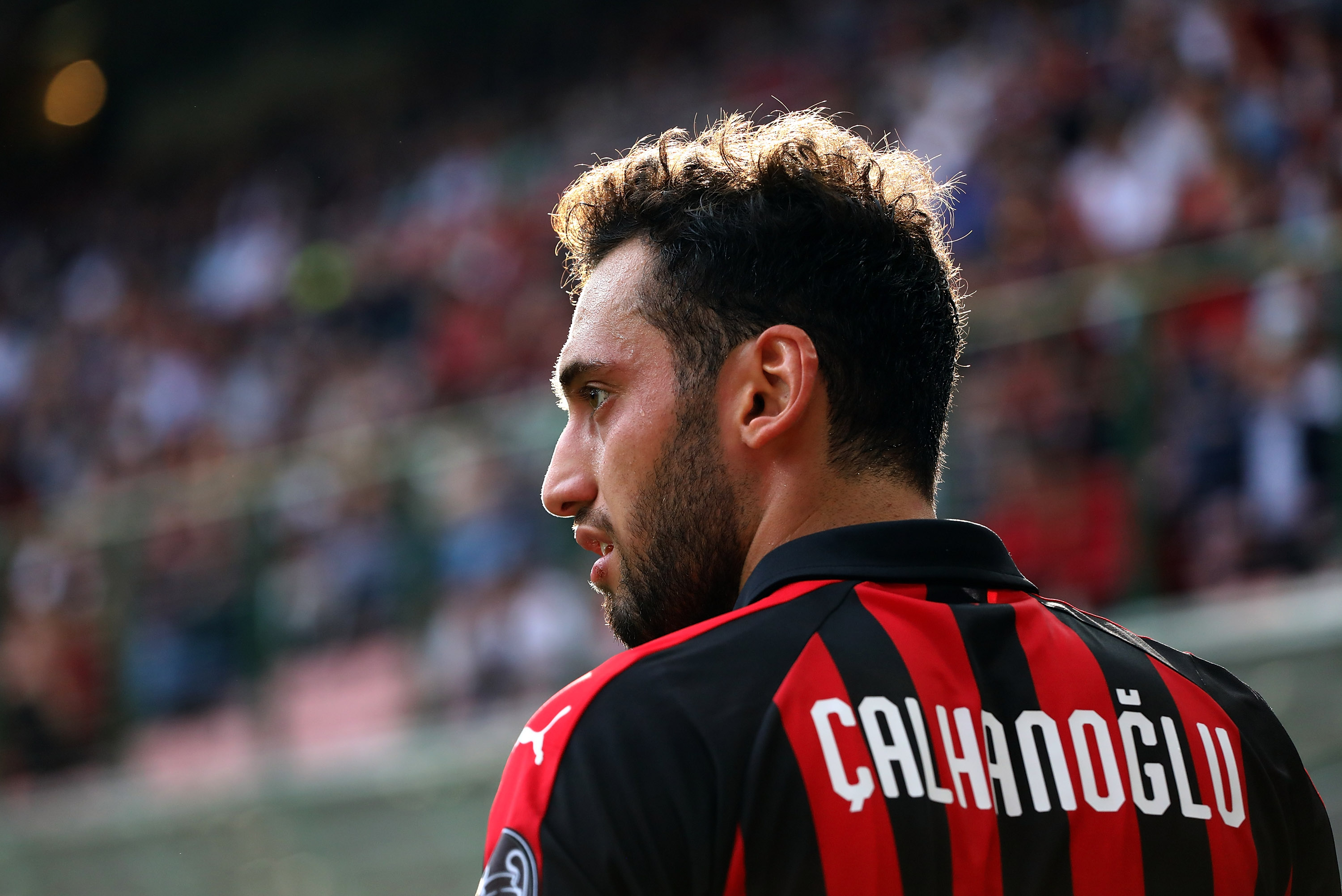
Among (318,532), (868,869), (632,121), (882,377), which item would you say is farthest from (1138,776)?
(632,121)

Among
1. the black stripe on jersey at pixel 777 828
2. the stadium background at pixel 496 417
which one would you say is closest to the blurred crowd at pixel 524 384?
the stadium background at pixel 496 417

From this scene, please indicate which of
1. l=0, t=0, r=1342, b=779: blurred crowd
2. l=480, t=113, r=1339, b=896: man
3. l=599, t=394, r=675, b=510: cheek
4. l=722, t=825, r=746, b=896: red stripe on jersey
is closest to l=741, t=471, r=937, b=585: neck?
l=480, t=113, r=1339, b=896: man

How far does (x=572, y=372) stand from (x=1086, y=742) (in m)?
0.58

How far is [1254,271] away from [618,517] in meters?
3.12

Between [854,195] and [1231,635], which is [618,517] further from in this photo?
[1231,635]

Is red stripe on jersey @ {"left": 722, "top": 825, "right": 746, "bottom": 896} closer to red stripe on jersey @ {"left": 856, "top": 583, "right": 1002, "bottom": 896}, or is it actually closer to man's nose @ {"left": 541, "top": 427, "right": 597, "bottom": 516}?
red stripe on jersey @ {"left": 856, "top": 583, "right": 1002, "bottom": 896}

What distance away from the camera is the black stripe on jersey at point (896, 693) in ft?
3.51

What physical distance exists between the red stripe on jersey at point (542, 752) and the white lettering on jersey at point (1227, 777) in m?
0.48

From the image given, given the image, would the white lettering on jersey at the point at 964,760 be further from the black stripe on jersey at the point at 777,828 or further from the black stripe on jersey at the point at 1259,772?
the black stripe on jersey at the point at 1259,772

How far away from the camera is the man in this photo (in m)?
1.04

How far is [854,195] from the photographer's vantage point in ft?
4.62

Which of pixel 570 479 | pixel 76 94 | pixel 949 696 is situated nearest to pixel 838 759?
pixel 949 696

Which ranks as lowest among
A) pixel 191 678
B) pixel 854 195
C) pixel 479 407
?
pixel 191 678

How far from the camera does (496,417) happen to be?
212 inches
